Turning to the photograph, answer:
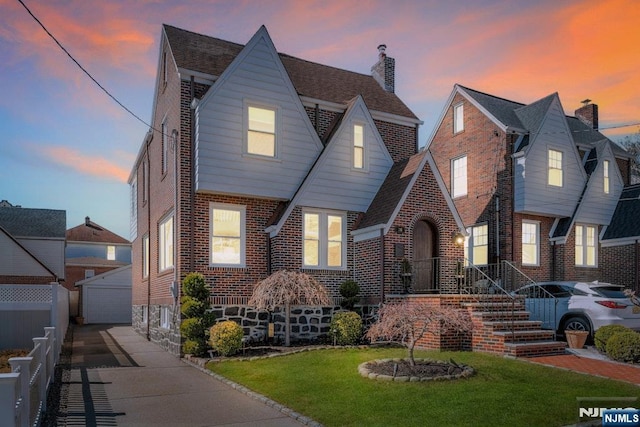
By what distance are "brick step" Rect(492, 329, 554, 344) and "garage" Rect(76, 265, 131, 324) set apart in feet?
92.8

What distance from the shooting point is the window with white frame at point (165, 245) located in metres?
16.6

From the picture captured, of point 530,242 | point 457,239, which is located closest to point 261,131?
point 457,239

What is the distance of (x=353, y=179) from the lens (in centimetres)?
1716

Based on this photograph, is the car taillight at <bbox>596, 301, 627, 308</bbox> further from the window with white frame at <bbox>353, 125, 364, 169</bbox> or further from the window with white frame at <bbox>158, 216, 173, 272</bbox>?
the window with white frame at <bbox>158, 216, 173, 272</bbox>

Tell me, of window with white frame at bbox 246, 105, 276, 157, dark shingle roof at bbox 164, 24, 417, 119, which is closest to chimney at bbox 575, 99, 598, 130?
dark shingle roof at bbox 164, 24, 417, 119

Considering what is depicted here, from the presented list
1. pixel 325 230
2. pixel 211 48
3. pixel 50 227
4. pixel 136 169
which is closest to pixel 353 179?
pixel 325 230

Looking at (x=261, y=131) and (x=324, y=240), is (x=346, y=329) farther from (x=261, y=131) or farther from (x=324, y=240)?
(x=261, y=131)

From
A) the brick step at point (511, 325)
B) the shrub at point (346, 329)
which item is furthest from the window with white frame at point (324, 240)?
the brick step at point (511, 325)

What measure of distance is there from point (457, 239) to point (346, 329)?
17.4 feet

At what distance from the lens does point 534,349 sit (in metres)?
11.7

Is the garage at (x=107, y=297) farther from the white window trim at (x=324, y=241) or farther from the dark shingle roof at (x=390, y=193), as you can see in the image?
the dark shingle roof at (x=390, y=193)

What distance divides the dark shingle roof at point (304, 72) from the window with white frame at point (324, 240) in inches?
168

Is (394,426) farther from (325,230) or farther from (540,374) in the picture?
(325,230)

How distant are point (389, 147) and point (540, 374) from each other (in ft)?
35.6
